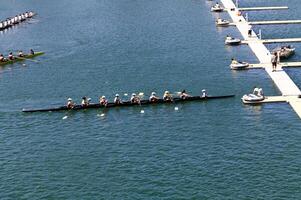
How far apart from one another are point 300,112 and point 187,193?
22.0 m

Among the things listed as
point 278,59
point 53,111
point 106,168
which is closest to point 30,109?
point 53,111

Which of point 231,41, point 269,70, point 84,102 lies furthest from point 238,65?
point 84,102

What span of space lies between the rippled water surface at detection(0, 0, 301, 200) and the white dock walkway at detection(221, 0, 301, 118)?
4.12 feet

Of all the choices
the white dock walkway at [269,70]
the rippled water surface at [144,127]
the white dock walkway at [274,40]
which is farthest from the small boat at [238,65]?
the white dock walkway at [274,40]

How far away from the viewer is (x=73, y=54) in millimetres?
94875

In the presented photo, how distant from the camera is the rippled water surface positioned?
5247cm

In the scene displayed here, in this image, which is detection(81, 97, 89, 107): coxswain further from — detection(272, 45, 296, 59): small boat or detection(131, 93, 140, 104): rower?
detection(272, 45, 296, 59): small boat

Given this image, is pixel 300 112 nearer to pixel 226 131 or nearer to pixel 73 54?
pixel 226 131

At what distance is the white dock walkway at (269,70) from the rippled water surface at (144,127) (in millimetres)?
1256

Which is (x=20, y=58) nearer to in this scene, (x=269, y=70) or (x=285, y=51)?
(x=269, y=70)

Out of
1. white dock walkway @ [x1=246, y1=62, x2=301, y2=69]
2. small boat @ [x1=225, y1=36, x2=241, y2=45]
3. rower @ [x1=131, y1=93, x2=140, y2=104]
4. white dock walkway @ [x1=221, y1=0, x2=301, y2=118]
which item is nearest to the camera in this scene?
white dock walkway @ [x1=221, y1=0, x2=301, y2=118]

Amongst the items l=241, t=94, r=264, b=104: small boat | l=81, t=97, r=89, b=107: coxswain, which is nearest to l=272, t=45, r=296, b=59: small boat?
l=241, t=94, r=264, b=104: small boat

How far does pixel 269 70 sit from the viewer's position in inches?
3248

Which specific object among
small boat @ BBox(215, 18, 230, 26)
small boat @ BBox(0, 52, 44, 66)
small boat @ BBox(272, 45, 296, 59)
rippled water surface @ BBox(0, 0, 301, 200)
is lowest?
rippled water surface @ BBox(0, 0, 301, 200)
